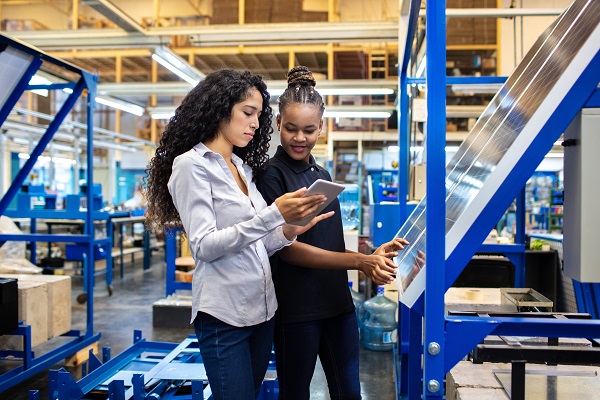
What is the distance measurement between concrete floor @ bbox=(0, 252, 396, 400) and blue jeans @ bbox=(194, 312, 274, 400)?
2.17m

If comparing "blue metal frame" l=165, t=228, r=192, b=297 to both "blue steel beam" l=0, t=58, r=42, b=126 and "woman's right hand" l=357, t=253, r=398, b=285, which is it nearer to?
"blue steel beam" l=0, t=58, r=42, b=126

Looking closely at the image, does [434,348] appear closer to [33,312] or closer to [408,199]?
[33,312]

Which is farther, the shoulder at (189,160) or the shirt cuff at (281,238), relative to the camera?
the shirt cuff at (281,238)

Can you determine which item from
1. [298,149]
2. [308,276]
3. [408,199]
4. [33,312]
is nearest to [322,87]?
[408,199]

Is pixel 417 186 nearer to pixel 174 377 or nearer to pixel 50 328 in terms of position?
pixel 174 377

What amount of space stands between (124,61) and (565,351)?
39.2 ft

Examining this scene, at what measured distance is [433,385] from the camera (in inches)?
47.8

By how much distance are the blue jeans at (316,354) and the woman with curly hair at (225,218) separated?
8 centimetres

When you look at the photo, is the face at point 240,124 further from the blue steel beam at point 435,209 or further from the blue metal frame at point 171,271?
the blue metal frame at point 171,271

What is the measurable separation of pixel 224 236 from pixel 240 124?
1.19 ft

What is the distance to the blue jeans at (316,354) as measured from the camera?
1547 millimetres

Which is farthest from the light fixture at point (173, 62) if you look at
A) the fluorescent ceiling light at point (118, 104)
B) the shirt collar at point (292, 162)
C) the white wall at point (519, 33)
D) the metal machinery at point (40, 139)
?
the white wall at point (519, 33)

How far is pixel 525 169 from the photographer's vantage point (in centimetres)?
110

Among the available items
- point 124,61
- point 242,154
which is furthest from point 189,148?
point 124,61
